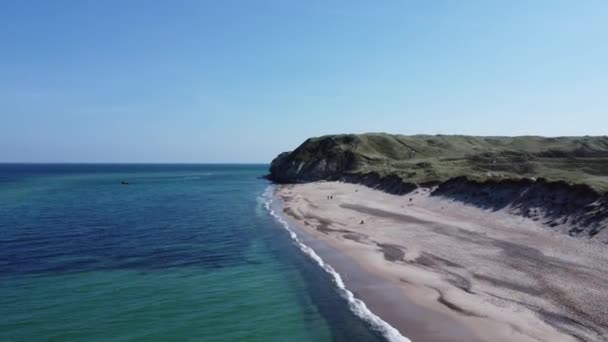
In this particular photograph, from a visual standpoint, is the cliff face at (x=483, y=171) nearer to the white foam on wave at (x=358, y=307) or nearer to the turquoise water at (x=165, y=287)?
the white foam on wave at (x=358, y=307)

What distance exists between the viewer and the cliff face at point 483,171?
32781 millimetres

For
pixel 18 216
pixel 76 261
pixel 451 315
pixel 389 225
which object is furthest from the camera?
pixel 18 216

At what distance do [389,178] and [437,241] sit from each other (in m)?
41.1

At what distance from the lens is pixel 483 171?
6831 cm

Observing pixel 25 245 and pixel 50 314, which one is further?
pixel 25 245

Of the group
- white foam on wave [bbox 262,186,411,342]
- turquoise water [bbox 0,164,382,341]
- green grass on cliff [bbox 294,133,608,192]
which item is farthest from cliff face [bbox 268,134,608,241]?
turquoise water [bbox 0,164,382,341]

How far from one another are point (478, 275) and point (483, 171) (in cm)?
5099

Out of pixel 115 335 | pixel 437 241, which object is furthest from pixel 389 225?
pixel 115 335

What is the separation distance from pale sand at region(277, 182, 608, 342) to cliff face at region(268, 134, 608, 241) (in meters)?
2.59

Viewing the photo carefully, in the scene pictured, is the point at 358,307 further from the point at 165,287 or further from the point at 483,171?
the point at 483,171

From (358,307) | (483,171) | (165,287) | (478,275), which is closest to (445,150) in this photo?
(483,171)

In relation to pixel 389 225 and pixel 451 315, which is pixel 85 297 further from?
pixel 389 225

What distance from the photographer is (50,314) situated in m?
17.8

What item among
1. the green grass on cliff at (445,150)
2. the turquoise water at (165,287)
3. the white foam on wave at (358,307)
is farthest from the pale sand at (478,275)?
the green grass on cliff at (445,150)
